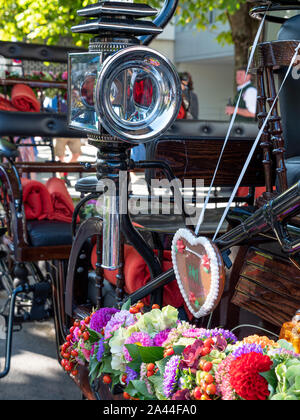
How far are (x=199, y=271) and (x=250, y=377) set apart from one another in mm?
264

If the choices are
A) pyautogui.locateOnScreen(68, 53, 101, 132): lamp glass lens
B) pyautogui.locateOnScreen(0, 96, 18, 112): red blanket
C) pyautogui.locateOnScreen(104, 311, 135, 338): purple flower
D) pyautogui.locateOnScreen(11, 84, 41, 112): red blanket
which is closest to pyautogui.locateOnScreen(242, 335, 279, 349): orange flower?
pyautogui.locateOnScreen(104, 311, 135, 338): purple flower

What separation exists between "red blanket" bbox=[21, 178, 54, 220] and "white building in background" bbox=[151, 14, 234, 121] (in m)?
20.0

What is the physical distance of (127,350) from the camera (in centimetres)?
151

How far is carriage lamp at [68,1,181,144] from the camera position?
4.89 ft

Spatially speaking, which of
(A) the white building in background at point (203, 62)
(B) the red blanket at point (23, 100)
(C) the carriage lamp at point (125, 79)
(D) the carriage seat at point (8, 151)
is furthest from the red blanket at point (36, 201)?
(A) the white building in background at point (203, 62)

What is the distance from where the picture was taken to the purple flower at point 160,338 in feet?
4.94

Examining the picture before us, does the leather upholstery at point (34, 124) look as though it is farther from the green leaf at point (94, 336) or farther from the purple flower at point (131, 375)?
the purple flower at point (131, 375)

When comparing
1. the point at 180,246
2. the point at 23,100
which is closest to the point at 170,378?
the point at 180,246

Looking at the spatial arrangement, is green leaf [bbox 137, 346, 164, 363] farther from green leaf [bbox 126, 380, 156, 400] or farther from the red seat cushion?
the red seat cushion

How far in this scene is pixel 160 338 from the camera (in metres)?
1.52

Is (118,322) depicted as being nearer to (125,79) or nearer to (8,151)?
(125,79)

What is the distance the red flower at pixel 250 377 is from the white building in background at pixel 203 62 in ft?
72.3

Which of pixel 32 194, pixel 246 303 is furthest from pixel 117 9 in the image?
pixel 32 194
